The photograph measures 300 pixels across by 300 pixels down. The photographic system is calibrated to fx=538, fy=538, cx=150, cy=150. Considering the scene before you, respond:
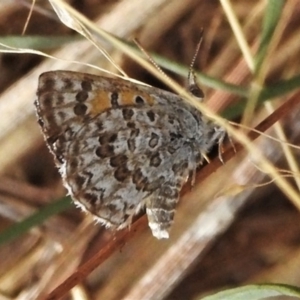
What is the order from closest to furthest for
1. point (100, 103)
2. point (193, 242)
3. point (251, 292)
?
1. point (251, 292)
2. point (100, 103)
3. point (193, 242)

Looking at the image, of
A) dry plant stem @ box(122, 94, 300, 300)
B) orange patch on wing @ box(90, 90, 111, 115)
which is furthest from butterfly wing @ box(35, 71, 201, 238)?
dry plant stem @ box(122, 94, 300, 300)

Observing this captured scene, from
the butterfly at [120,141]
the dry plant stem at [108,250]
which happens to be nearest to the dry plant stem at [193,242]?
the butterfly at [120,141]

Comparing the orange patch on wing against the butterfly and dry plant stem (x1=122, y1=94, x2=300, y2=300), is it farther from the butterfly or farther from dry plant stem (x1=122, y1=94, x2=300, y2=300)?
dry plant stem (x1=122, y1=94, x2=300, y2=300)

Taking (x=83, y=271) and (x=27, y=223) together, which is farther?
(x=27, y=223)

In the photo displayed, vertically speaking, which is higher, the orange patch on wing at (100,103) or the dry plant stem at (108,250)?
the orange patch on wing at (100,103)

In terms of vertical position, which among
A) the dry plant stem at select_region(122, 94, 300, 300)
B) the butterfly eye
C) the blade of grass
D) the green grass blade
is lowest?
the dry plant stem at select_region(122, 94, 300, 300)

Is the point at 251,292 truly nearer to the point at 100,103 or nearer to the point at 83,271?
the point at 83,271

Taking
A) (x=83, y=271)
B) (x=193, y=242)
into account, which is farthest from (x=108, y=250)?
(x=193, y=242)

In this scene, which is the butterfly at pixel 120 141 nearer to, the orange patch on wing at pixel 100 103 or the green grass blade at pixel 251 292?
the orange patch on wing at pixel 100 103

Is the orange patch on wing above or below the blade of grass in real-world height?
above

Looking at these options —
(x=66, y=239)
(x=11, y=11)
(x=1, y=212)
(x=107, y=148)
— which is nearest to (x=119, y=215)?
(x=107, y=148)

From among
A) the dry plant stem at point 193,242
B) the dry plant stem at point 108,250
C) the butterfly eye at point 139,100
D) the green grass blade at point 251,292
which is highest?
the butterfly eye at point 139,100
